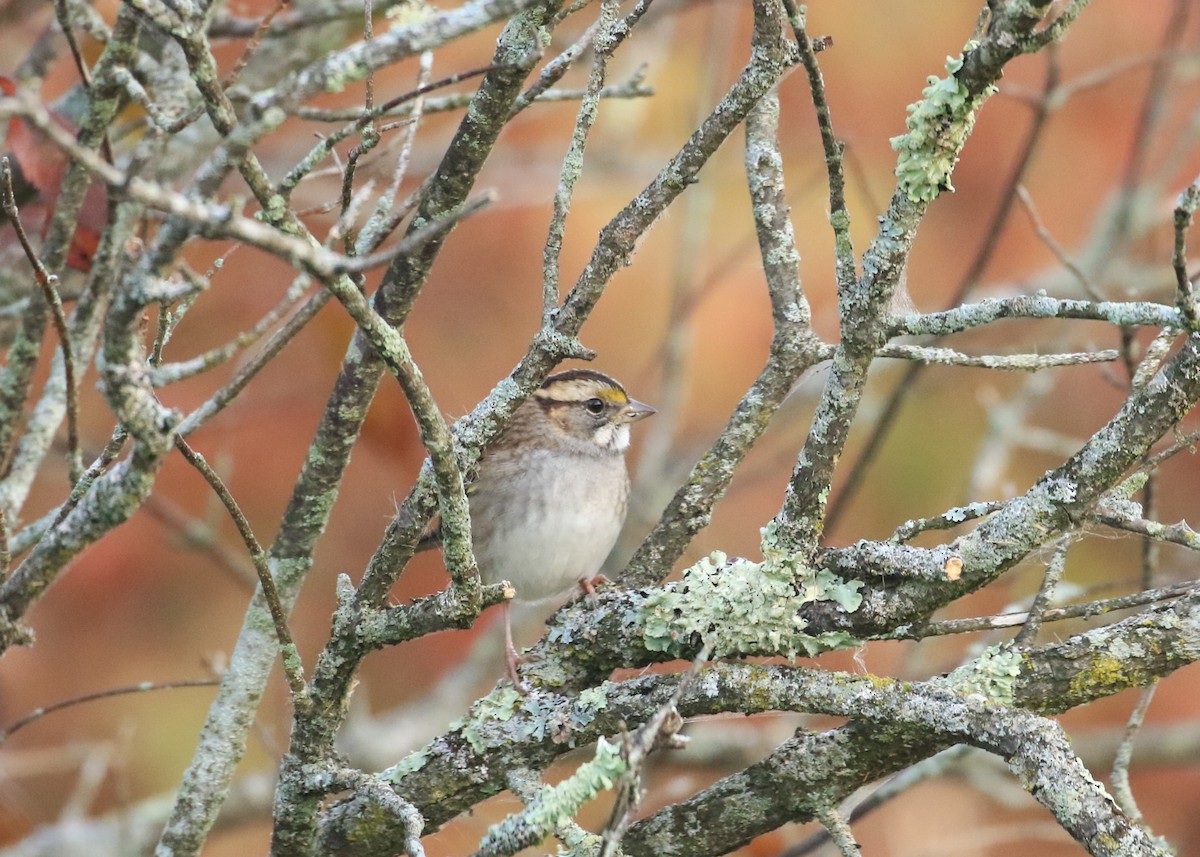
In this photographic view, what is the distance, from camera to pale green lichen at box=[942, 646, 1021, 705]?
7.57 feet

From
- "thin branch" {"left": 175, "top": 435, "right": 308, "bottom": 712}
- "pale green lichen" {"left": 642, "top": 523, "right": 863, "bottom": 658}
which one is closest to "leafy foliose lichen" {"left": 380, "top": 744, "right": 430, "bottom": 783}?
"thin branch" {"left": 175, "top": 435, "right": 308, "bottom": 712}

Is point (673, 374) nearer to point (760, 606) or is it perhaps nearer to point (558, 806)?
point (760, 606)

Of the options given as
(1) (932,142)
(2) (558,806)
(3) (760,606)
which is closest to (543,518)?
(3) (760,606)

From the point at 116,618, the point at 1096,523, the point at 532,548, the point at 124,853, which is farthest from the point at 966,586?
the point at 116,618

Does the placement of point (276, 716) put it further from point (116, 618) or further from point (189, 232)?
point (189, 232)

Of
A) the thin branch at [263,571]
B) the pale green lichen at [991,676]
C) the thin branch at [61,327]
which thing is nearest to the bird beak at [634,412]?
the thin branch at [263,571]

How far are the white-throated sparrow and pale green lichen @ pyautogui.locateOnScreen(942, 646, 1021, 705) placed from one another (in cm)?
268

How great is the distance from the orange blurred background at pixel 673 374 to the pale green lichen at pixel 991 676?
3.11 meters

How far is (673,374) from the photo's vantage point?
605 cm

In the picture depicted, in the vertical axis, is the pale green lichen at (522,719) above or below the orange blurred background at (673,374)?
below

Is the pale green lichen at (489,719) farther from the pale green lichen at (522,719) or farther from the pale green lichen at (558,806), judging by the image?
the pale green lichen at (558,806)

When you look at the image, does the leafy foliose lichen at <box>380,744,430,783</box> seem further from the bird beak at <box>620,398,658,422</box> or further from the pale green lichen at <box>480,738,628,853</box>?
the bird beak at <box>620,398,658,422</box>

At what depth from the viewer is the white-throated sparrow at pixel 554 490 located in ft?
16.3

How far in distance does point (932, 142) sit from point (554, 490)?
3.05 meters
